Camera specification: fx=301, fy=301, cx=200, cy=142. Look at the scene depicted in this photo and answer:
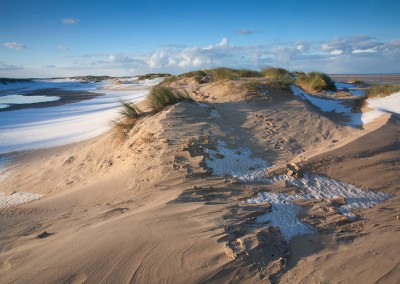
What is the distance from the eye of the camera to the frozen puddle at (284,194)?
315 cm

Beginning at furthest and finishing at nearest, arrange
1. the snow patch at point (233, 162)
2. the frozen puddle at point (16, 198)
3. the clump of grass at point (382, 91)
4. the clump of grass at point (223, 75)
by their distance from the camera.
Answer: the clump of grass at point (223, 75), the clump of grass at point (382, 91), the frozen puddle at point (16, 198), the snow patch at point (233, 162)

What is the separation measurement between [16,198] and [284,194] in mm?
4079

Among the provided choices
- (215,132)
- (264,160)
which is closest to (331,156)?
(264,160)

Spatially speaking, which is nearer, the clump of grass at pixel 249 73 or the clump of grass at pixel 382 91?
the clump of grass at pixel 382 91

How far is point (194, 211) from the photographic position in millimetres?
3164

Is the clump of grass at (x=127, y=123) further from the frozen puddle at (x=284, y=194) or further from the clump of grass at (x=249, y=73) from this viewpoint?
the clump of grass at (x=249, y=73)

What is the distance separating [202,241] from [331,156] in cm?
301

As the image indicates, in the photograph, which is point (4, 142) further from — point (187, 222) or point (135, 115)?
point (187, 222)

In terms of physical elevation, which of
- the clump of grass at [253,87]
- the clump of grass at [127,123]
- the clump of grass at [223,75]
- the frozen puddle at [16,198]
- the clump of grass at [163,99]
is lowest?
the frozen puddle at [16,198]

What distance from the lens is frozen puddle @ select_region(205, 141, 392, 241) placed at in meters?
3.15

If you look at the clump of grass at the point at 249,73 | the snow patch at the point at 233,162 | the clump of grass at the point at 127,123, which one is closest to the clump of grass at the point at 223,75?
the clump of grass at the point at 249,73

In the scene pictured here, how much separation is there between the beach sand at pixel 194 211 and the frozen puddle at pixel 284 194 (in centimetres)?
11

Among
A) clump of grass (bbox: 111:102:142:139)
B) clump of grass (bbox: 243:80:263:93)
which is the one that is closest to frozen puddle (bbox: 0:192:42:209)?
clump of grass (bbox: 111:102:142:139)

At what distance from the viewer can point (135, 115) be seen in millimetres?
6680
